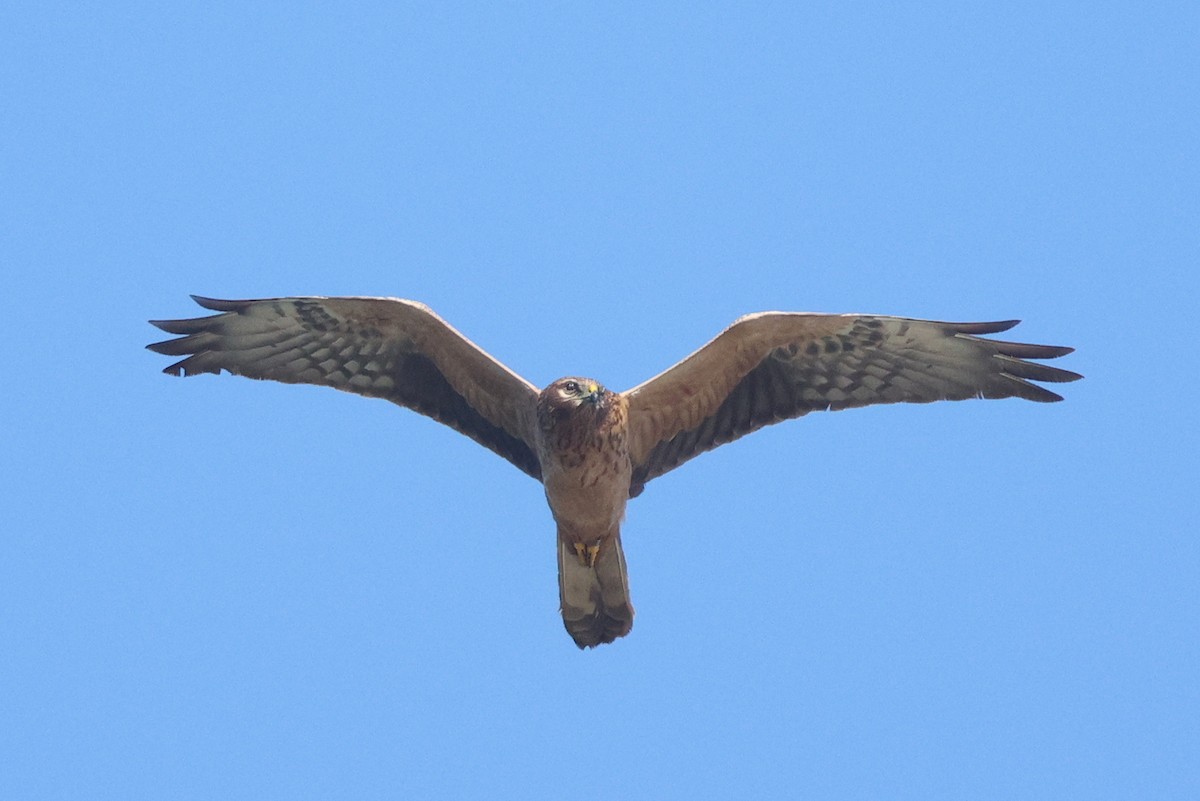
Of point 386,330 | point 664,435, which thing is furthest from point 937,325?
point 386,330

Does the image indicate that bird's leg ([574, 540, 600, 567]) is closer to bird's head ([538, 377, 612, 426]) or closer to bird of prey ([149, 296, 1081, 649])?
bird of prey ([149, 296, 1081, 649])

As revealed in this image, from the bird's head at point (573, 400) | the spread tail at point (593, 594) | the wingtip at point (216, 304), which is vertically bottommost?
the spread tail at point (593, 594)

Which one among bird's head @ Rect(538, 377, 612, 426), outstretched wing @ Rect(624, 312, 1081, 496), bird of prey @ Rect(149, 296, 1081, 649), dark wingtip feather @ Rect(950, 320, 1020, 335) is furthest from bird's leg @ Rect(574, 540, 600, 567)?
dark wingtip feather @ Rect(950, 320, 1020, 335)

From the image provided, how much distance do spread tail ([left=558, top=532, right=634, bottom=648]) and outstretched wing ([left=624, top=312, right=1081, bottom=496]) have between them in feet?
1.91

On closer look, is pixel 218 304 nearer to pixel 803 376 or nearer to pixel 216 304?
pixel 216 304

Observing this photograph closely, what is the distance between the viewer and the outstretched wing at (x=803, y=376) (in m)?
9.81

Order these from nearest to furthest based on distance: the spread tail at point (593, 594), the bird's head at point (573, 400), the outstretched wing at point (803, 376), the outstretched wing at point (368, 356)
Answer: the bird's head at point (573, 400) → the outstretched wing at point (803, 376) → the spread tail at point (593, 594) → the outstretched wing at point (368, 356)

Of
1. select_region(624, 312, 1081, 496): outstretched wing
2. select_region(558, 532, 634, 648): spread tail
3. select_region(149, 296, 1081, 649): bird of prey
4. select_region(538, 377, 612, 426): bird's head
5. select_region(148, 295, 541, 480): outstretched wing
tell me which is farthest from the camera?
select_region(148, 295, 541, 480): outstretched wing

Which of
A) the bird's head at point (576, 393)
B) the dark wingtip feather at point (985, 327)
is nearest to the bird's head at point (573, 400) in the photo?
the bird's head at point (576, 393)

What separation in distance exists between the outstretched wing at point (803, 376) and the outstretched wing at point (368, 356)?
928 mm

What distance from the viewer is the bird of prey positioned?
9688 millimetres

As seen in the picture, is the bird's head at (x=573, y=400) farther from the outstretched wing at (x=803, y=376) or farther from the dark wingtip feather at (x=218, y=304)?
the dark wingtip feather at (x=218, y=304)

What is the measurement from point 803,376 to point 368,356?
117 inches

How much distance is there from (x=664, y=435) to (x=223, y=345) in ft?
10.00
